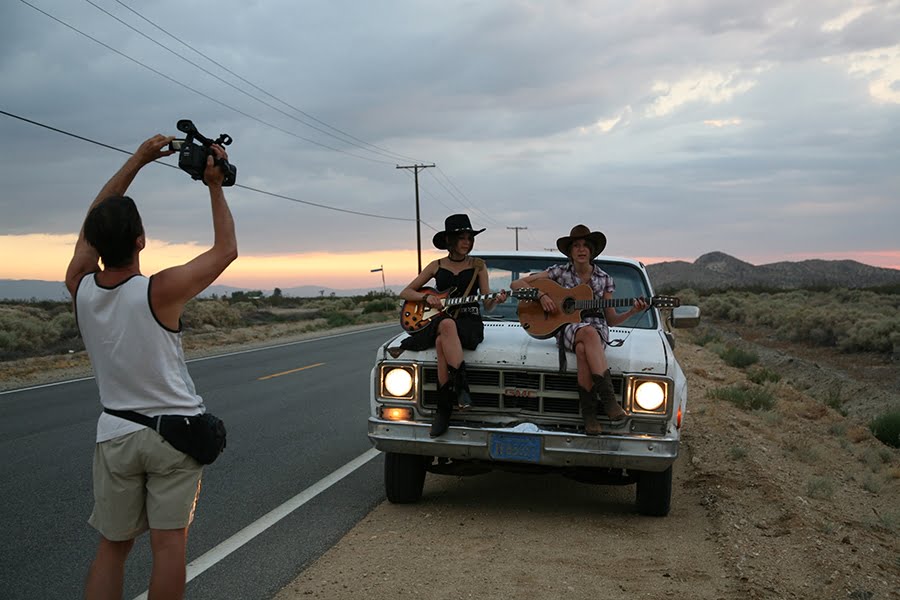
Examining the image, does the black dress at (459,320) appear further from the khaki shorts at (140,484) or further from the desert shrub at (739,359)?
the desert shrub at (739,359)

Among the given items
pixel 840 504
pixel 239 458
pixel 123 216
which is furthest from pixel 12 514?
pixel 840 504

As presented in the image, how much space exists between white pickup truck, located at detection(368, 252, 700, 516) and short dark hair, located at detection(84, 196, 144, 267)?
9.87ft

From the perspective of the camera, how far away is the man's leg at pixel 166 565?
10.6 ft

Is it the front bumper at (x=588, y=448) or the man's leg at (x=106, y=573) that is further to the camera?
the front bumper at (x=588, y=448)

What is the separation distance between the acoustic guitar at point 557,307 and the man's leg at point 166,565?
337 centimetres

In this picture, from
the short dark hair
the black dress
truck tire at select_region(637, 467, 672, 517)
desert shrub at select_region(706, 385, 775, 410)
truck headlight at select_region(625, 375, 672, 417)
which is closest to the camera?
the short dark hair

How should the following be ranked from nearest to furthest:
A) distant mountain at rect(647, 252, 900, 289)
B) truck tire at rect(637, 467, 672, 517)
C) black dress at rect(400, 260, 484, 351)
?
black dress at rect(400, 260, 484, 351), truck tire at rect(637, 467, 672, 517), distant mountain at rect(647, 252, 900, 289)

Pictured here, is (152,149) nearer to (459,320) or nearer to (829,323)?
(459,320)

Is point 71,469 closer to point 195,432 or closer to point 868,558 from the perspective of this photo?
point 195,432

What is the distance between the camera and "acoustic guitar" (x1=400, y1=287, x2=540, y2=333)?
6.25 m

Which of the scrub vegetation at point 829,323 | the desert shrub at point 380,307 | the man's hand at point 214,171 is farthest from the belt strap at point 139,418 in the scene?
the desert shrub at point 380,307

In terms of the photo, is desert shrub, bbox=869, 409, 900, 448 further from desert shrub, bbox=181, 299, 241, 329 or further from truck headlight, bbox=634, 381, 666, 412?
desert shrub, bbox=181, 299, 241, 329

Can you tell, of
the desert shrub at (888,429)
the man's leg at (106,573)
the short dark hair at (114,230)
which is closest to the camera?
the short dark hair at (114,230)

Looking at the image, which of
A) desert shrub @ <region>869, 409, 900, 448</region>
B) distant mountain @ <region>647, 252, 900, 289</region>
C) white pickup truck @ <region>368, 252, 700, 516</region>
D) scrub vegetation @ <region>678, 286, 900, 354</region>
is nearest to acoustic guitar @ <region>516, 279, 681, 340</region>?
white pickup truck @ <region>368, 252, 700, 516</region>
